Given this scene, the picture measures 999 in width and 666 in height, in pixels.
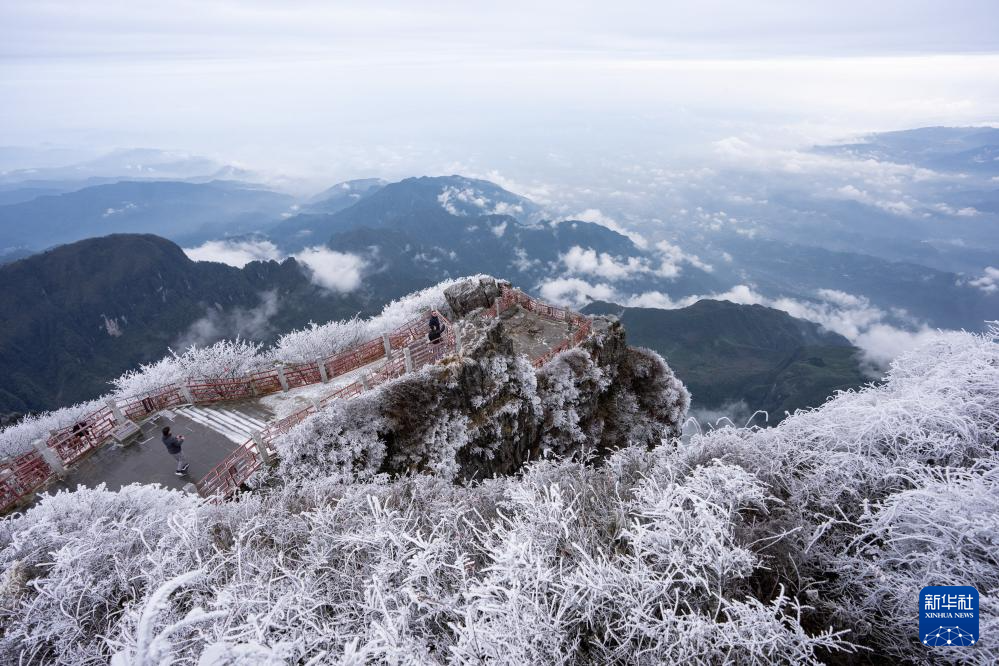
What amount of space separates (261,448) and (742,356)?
178 metres

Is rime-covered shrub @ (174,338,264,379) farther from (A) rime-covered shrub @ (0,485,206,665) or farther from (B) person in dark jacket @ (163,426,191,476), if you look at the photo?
(A) rime-covered shrub @ (0,485,206,665)

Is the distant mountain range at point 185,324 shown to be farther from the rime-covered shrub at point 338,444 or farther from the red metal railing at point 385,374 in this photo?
the rime-covered shrub at point 338,444

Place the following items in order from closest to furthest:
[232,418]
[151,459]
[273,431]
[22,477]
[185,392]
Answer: [22,477], [151,459], [273,431], [232,418], [185,392]

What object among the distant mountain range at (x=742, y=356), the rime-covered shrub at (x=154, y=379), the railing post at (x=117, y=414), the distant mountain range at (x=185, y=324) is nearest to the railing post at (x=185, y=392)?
the railing post at (x=117, y=414)

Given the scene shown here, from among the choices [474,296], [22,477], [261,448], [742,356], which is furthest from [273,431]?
[742,356]

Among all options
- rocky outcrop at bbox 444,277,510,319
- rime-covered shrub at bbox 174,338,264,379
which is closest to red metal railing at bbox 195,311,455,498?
rocky outcrop at bbox 444,277,510,319

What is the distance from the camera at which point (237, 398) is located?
1950cm

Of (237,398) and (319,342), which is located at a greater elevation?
(237,398)

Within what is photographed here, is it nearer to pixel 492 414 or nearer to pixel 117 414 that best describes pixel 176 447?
pixel 117 414

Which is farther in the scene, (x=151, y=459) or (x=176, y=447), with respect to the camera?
(x=151, y=459)

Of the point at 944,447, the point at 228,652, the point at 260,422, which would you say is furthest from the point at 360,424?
the point at 944,447

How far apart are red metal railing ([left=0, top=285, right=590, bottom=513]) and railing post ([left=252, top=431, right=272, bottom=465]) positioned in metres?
0.23

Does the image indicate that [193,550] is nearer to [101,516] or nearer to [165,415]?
[101,516]

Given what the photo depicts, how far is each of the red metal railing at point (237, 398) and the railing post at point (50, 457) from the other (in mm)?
223
